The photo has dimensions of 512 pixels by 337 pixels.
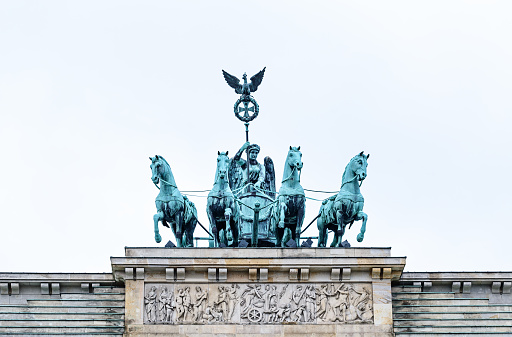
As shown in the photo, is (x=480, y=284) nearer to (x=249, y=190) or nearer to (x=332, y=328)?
(x=332, y=328)

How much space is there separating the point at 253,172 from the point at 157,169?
505 cm

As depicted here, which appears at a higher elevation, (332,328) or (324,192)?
(324,192)

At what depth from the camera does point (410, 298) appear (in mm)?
46969

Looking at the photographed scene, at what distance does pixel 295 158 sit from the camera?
47500 mm

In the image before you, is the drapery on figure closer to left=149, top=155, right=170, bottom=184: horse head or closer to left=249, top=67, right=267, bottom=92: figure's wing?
left=249, top=67, right=267, bottom=92: figure's wing

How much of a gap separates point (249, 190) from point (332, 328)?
22.1 feet

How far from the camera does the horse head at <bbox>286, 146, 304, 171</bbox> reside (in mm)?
47406

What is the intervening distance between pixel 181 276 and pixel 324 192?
437cm

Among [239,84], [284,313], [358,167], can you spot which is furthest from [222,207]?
[239,84]

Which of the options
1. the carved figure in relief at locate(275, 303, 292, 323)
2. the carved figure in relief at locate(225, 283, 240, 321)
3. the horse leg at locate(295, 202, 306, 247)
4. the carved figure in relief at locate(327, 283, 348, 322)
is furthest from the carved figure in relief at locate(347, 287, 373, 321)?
the carved figure in relief at locate(225, 283, 240, 321)

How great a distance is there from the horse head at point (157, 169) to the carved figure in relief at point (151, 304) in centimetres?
265

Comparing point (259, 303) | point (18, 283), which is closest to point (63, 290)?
point (18, 283)

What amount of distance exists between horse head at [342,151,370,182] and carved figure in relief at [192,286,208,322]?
4306mm

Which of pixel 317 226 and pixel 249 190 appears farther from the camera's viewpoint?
pixel 249 190
